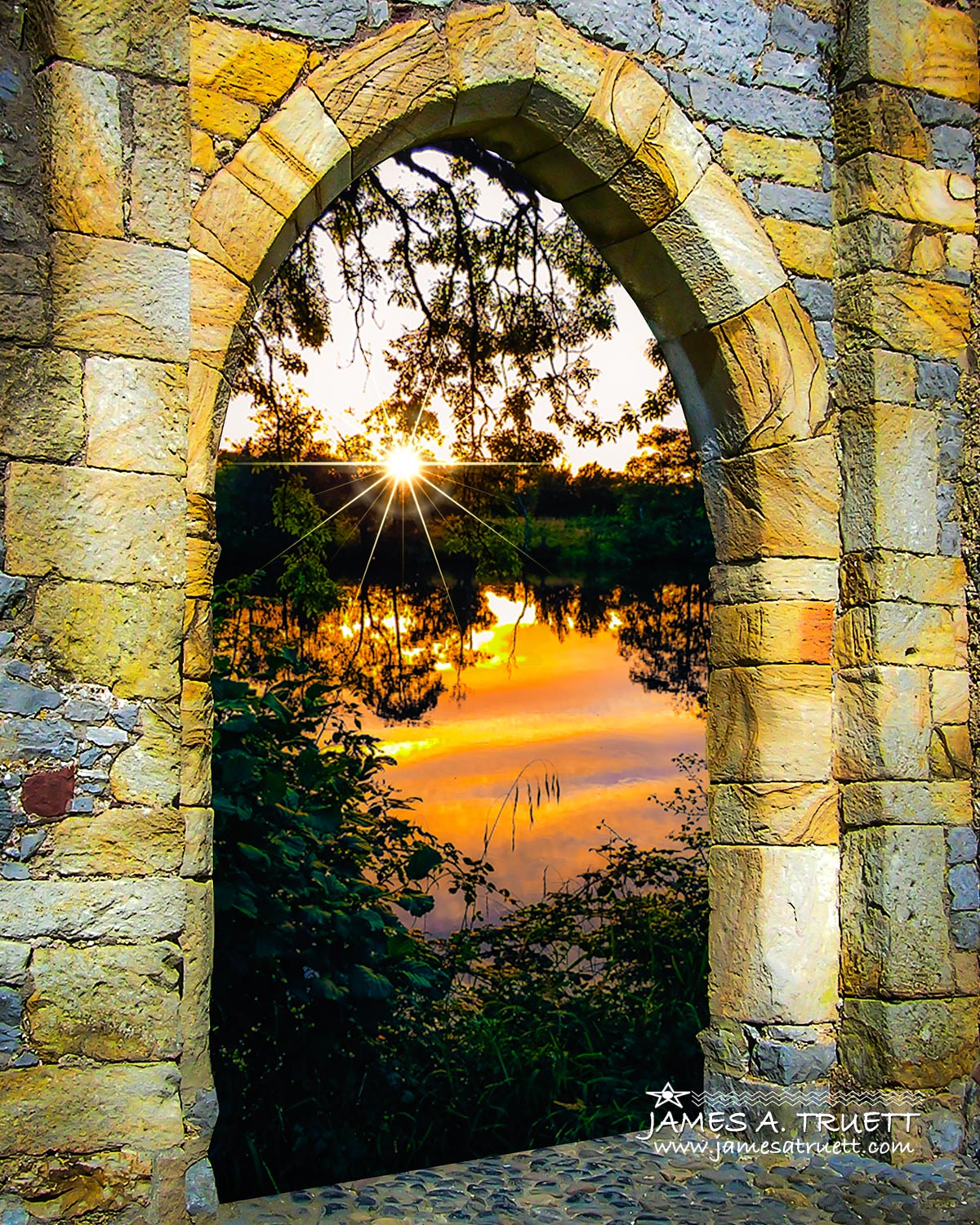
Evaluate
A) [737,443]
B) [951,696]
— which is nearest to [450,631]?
[737,443]

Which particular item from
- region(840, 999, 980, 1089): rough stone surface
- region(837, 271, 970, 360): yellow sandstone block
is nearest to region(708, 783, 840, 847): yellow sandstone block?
region(840, 999, 980, 1089): rough stone surface

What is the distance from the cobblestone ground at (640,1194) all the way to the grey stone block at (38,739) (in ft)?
4.26

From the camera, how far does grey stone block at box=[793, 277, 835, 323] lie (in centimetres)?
304

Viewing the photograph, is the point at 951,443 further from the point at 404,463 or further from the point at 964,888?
the point at 404,463

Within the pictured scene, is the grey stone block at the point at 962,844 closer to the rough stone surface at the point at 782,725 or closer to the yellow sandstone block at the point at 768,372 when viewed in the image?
the rough stone surface at the point at 782,725

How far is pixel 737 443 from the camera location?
3.05m

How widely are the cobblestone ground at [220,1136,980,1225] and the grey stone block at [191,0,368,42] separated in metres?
2.61

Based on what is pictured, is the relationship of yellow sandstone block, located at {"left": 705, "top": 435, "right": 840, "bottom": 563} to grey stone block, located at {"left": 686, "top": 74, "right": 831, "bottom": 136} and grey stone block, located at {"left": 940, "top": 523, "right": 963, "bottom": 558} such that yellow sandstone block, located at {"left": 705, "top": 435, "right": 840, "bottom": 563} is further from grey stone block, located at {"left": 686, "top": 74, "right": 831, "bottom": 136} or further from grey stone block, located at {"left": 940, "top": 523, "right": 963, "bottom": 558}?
grey stone block, located at {"left": 686, "top": 74, "right": 831, "bottom": 136}

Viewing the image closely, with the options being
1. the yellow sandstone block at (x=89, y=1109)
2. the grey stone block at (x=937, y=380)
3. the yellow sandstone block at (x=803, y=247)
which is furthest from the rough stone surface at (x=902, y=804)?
the yellow sandstone block at (x=89, y=1109)

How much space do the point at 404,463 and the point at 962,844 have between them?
4.53 m

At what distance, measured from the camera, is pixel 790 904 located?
292 centimetres

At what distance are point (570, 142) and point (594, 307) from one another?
4121 mm

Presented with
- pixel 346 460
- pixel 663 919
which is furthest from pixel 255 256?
pixel 346 460

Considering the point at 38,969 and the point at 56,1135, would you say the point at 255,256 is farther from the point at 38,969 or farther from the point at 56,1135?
the point at 56,1135
